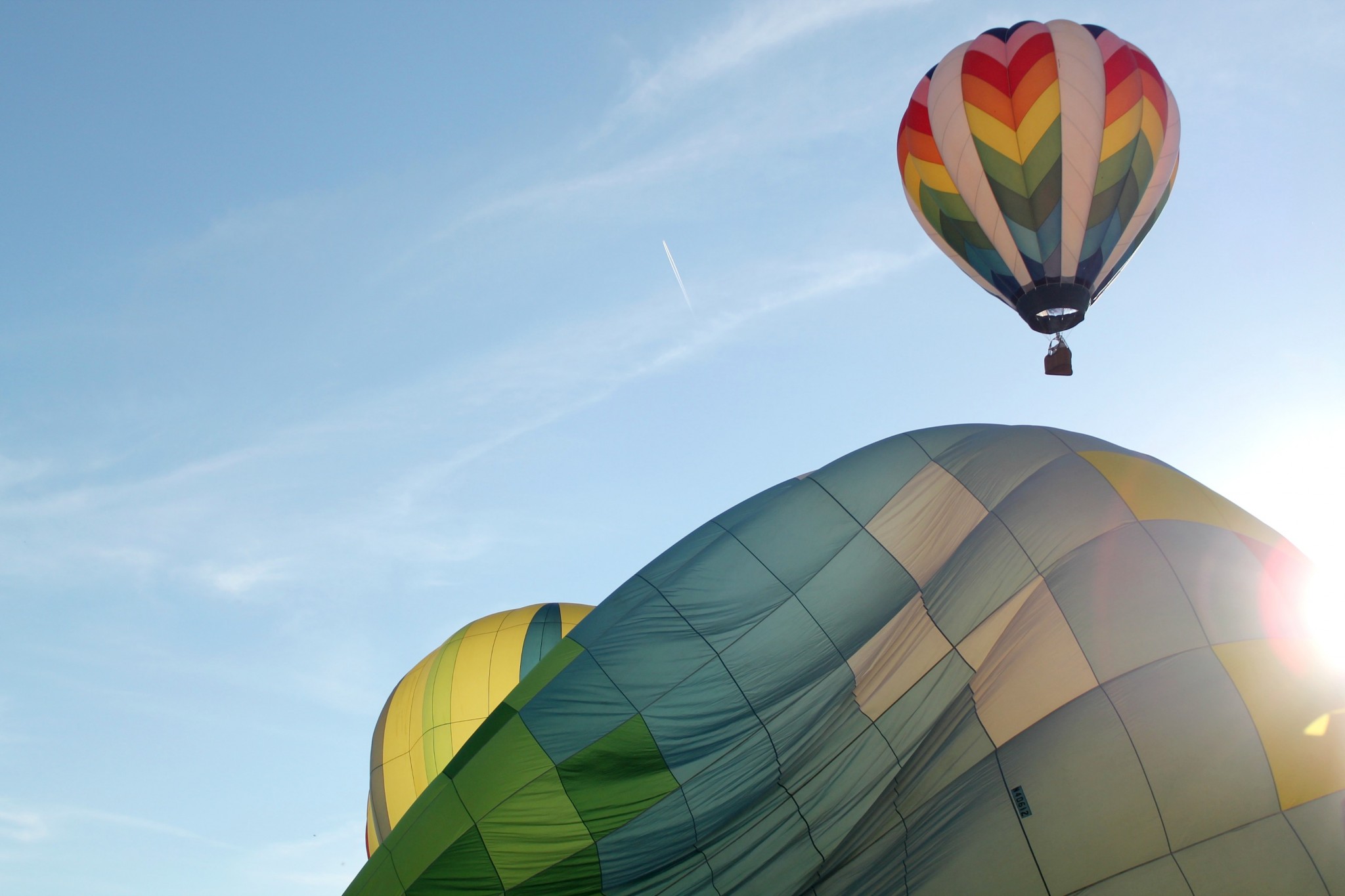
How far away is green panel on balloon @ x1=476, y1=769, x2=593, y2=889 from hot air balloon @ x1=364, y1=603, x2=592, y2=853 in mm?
5434

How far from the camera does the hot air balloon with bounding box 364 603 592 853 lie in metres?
11.6

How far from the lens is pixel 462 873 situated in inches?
232

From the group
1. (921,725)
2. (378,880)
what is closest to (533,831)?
(378,880)

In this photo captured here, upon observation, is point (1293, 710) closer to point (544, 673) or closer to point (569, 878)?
point (569, 878)

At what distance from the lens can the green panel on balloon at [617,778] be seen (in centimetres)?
596

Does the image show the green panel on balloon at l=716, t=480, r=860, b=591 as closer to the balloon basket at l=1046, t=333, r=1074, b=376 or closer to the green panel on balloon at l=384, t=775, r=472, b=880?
the green panel on balloon at l=384, t=775, r=472, b=880

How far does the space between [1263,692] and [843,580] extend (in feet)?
6.84

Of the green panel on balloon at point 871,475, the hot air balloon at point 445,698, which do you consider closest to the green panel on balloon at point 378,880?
the green panel on balloon at point 871,475

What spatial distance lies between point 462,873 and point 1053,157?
412 inches

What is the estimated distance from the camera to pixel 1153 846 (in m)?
5.65

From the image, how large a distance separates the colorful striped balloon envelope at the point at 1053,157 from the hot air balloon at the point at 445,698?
6.20 meters

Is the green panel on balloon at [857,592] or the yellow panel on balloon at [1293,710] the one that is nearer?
the yellow panel on balloon at [1293,710]

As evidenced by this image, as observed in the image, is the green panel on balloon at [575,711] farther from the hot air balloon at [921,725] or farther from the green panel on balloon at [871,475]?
the green panel on balloon at [871,475]

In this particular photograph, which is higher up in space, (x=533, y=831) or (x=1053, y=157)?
(x=1053, y=157)
